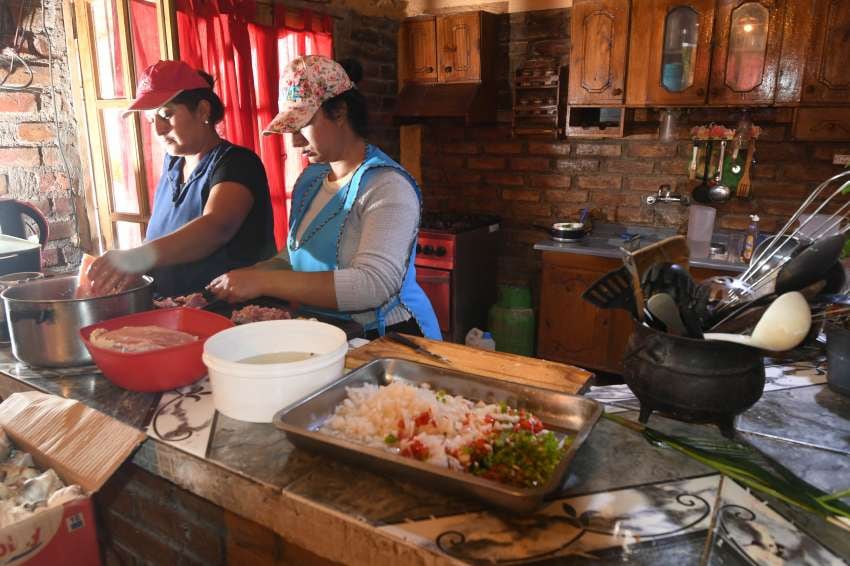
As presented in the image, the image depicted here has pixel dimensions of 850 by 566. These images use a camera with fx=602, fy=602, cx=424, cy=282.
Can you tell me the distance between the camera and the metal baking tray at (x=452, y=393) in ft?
2.76

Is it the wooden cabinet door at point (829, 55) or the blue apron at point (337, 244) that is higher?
the wooden cabinet door at point (829, 55)

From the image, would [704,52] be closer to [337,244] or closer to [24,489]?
[337,244]

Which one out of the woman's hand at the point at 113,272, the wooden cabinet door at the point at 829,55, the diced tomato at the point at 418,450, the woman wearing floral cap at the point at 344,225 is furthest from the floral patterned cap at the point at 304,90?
the wooden cabinet door at the point at 829,55

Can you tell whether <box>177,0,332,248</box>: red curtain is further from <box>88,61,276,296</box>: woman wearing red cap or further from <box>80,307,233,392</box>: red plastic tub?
<box>80,307,233,392</box>: red plastic tub

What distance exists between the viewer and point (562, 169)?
4141 millimetres

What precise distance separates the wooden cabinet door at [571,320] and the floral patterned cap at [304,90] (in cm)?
218

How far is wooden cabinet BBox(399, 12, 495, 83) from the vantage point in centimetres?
394

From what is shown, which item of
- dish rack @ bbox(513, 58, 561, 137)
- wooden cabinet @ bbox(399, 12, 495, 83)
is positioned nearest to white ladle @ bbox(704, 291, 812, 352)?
dish rack @ bbox(513, 58, 561, 137)

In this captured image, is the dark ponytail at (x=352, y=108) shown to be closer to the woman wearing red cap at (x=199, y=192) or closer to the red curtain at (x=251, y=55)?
the woman wearing red cap at (x=199, y=192)

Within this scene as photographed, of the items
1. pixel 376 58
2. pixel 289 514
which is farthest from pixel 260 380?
pixel 376 58

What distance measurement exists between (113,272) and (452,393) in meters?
0.99

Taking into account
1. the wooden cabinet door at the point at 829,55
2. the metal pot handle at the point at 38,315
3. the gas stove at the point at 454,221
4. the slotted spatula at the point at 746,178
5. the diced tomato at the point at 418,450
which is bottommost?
the gas stove at the point at 454,221

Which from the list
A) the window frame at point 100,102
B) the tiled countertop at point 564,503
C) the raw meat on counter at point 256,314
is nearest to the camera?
the tiled countertop at point 564,503

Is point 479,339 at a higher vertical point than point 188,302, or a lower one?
lower
